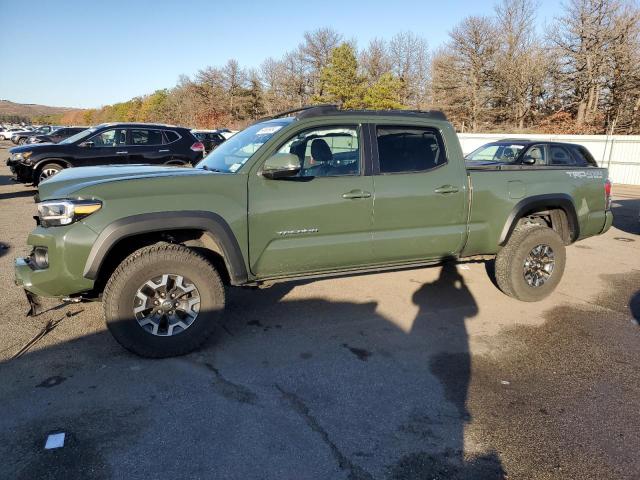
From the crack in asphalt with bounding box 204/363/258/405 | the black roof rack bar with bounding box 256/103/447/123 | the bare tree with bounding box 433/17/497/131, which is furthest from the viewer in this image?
the bare tree with bounding box 433/17/497/131

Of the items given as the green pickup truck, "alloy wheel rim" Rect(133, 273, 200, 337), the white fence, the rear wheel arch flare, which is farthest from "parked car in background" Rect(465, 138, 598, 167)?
the white fence

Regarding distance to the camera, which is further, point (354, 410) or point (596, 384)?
point (596, 384)

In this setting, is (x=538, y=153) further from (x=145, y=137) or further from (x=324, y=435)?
(x=324, y=435)

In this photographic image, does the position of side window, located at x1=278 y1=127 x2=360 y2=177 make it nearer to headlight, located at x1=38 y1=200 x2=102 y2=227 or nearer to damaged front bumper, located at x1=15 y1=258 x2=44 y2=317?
headlight, located at x1=38 y1=200 x2=102 y2=227

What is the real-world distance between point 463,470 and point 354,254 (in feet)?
6.71

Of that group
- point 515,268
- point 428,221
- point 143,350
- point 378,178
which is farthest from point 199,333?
point 515,268

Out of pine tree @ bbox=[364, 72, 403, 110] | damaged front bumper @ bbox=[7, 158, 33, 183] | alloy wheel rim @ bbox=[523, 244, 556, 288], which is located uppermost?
pine tree @ bbox=[364, 72, 403, 110]

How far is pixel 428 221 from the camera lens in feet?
14.5

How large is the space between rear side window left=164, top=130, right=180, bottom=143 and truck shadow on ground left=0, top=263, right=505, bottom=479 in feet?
26.5

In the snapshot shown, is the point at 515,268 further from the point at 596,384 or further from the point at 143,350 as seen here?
the point at 143,350

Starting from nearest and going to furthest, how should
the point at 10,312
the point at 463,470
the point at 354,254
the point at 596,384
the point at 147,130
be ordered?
the point at 463,470 < the point at 596,384 < the point at 354,254 < the point at 10,312 < the point at 147,130

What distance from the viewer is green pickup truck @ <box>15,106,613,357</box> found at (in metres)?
3.42

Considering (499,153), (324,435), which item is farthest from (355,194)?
(499,153)

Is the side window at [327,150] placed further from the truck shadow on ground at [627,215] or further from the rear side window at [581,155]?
the rear side window at [581,155]
